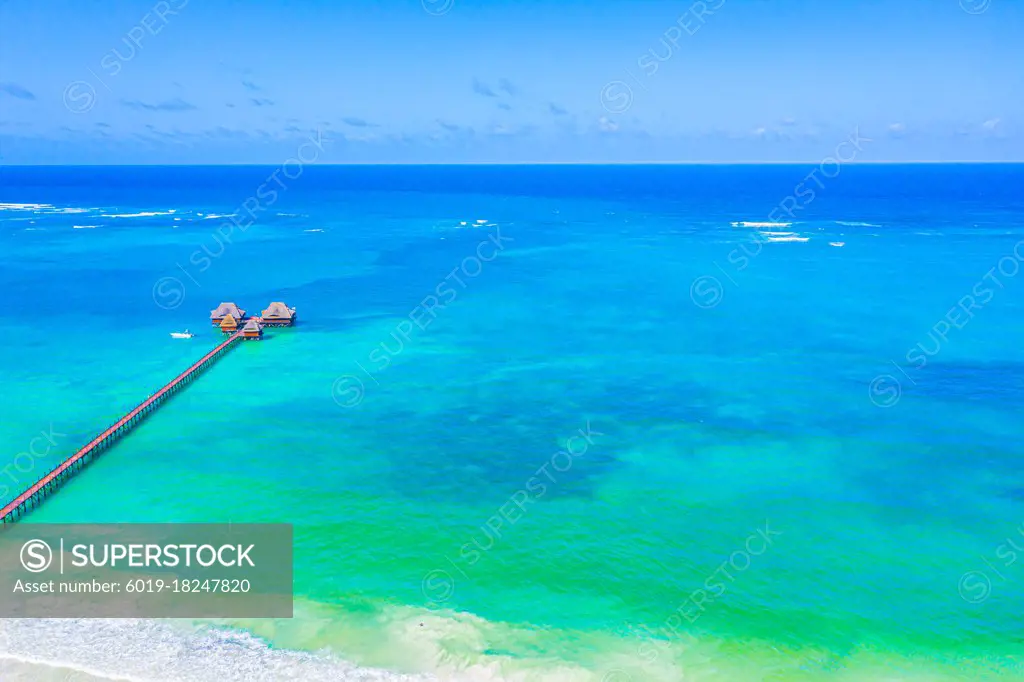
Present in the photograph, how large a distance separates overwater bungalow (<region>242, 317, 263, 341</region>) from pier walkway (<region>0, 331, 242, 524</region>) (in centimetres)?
596

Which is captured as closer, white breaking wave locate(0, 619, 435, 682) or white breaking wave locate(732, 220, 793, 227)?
white breaking wave locate(0, 619, 435, 682)

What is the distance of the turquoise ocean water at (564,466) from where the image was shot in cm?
2581

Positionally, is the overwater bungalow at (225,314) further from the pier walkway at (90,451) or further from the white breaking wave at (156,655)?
the white breaking wave at (156,655)

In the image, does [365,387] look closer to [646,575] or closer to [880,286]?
[646,575]

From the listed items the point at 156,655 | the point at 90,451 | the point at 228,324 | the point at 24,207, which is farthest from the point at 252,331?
the point at 24,207

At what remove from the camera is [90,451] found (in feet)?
127

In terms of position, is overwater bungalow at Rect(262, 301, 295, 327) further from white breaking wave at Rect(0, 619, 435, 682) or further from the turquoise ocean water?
white breaking wave at Rect(0, 619, 435, 682)

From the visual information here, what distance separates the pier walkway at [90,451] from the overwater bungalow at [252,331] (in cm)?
596

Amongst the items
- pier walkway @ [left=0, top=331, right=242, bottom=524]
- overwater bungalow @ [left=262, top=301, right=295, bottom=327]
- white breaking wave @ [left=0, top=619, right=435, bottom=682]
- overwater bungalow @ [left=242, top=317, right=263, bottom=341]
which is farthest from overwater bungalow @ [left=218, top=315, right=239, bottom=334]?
white breaking wave @ [left=0, top=619, right=435, bottom=682]

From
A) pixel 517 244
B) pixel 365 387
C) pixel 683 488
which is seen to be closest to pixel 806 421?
pixel 683 488

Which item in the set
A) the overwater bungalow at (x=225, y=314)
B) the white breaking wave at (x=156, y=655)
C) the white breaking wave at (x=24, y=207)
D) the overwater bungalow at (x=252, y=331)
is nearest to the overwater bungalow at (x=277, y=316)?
the overwater bungalow at (x=225, y=314)

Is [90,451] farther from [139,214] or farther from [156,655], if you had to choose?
[139,214]

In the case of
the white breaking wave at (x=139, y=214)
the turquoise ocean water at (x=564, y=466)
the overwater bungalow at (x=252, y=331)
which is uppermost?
the white breaking wave at (x=139, y=214)

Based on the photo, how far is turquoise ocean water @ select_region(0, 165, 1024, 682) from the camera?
25.8 metres
